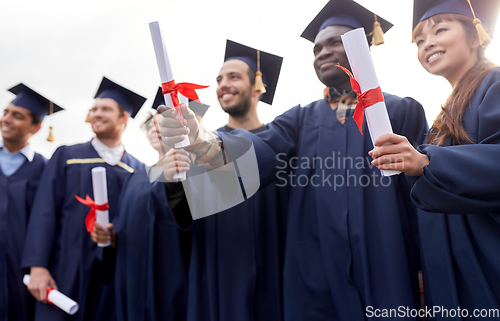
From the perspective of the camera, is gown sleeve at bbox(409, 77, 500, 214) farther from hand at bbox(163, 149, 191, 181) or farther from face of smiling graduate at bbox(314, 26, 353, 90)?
hand at bbox(163, 149, 191, 181)

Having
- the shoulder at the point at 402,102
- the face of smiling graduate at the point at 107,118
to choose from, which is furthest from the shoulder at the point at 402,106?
the face of smiling graduate at the point at 107,118

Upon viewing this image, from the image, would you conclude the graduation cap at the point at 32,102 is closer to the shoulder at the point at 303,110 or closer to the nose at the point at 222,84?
the nose at the point at 222,84

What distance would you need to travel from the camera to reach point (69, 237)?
3260mm

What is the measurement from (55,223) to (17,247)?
510mm

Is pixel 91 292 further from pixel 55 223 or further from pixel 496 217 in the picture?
pixel 496 217

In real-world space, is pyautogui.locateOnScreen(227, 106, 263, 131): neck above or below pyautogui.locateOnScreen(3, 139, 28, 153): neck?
below

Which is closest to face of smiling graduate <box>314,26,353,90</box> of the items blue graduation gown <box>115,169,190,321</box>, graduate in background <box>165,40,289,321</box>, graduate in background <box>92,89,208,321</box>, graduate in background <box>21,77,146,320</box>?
graduate in background <box>165,40,289,321</box>

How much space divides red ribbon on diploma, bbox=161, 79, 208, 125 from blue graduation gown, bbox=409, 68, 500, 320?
1.08 metres

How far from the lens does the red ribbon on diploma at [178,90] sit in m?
1.58

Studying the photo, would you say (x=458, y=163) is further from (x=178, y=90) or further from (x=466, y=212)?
(x=178, y=90)

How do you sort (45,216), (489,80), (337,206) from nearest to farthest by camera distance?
(489,80) < (337,206) < (45,216)

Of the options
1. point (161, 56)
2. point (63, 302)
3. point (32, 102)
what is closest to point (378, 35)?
point (161, 56)

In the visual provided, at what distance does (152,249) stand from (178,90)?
164 centimetres

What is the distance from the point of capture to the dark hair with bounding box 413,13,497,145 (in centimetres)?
176
